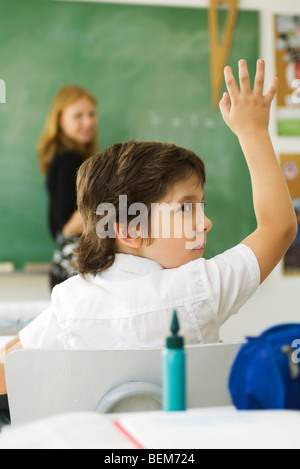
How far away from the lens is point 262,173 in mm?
951

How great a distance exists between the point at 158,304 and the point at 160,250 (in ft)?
0.54

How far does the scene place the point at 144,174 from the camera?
105 cm

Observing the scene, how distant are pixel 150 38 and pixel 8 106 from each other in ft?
3.07

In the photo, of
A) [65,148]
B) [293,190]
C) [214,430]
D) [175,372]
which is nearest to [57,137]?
[65,148]

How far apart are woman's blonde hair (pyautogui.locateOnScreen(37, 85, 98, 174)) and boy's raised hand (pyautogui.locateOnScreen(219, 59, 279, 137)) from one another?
2.33 meters

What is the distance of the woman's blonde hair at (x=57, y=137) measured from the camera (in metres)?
3.27

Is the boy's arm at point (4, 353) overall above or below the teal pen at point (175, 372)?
below

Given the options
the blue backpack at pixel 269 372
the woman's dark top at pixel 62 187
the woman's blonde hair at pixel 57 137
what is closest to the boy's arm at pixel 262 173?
the blue backpack at pixel 269 372

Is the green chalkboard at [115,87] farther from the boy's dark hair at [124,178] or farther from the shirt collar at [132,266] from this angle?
the shirt collar at [132,266]

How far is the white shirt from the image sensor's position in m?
0.90

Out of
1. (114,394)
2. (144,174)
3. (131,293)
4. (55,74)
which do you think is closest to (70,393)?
(114,394)

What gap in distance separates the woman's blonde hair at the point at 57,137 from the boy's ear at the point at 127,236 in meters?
2.22

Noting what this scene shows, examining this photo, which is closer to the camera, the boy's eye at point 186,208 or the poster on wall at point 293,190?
the boy's eye at point 186,208

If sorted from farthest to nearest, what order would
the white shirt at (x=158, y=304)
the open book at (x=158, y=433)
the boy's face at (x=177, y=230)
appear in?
the boy's face at (x=177, y=230) < the white shirt at (x=158, y=304) < the open book at (x=158, y=433)
